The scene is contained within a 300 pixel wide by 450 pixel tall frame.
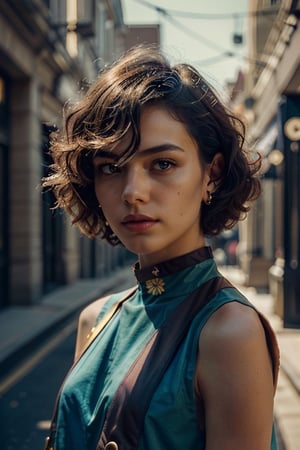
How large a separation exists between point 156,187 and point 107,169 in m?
0.15

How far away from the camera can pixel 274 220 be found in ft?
48.4

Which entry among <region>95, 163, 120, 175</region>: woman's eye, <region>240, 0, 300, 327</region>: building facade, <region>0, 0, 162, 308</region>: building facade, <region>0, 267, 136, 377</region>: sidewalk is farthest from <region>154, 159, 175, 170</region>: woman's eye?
<region>0, 0, 162, 308</region>: building facade

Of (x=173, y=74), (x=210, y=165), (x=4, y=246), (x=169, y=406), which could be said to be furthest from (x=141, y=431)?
(x=4, y=246)

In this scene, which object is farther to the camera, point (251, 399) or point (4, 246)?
point (4, 246)

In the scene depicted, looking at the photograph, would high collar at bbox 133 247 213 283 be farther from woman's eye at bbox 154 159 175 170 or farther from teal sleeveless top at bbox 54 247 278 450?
woman's eye at bbox 154 159 175 170

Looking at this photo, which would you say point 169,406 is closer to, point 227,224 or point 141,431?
point 141,431

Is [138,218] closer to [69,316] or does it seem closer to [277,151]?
[69,316]

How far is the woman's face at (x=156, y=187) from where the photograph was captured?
129cm

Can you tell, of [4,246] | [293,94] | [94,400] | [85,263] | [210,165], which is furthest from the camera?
[85,263]

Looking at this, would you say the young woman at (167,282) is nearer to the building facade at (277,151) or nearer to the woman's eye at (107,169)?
the woman's eye at (107,169)

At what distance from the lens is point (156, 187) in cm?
131

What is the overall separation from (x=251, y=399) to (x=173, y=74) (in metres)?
0.76

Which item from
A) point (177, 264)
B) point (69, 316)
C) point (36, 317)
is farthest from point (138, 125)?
point (69, 316)

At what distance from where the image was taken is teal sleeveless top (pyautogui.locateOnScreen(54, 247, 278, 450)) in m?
1.12
